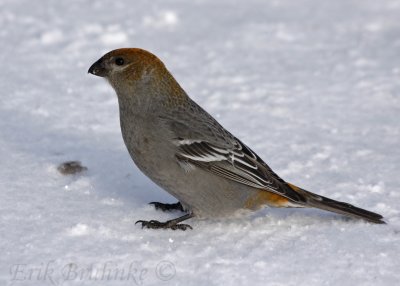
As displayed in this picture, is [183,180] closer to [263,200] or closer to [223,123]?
[263,200]

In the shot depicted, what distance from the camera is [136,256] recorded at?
13.7 ft

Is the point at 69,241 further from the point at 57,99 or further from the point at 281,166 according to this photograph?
the point at 57,99

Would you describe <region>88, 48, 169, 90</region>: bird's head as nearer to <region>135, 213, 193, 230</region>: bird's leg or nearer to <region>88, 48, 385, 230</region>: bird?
<region>88, 48, 385, 230</region>: bird

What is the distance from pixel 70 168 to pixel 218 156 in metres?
1.17

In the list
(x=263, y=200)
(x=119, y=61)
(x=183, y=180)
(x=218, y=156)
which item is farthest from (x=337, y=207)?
(x=119, y=61)

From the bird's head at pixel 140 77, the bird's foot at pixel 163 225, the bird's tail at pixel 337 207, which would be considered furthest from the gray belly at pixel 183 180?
the bird's tail at pixel 337 207

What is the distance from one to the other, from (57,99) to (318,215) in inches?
102

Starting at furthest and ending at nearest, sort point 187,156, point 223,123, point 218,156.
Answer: point 223,123 < point 218,156 < point 187,156

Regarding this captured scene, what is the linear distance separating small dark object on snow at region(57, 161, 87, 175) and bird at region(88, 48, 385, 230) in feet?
2.31

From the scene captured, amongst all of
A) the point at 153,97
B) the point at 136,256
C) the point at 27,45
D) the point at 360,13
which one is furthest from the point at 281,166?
the point at 360,13

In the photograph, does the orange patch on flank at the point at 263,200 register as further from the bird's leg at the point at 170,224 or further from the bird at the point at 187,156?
the bird's leg at the point at 170,224

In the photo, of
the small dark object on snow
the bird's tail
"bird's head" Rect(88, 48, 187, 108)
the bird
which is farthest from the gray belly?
the small dark object on snow

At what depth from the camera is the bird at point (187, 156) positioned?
4617 millimetres

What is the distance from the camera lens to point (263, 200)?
4750 millimetres
